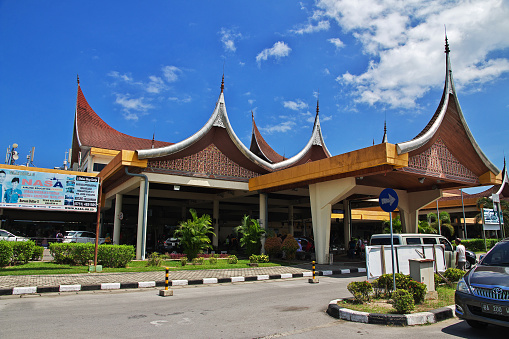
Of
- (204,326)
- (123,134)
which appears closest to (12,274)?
(204,326)

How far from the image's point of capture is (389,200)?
768cm

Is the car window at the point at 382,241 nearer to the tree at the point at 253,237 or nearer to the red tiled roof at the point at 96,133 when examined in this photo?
the tree at the point at 253,237

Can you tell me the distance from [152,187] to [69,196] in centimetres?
974

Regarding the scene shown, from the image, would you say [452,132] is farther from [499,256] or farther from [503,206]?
[503,206]

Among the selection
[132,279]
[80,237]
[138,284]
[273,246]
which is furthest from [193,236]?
[80,237]

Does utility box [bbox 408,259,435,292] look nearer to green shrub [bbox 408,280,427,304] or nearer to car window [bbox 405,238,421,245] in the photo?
green shrub [bbox 408,280,427,304]

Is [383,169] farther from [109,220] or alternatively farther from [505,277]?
[109,220]

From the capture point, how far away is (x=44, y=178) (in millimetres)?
12344

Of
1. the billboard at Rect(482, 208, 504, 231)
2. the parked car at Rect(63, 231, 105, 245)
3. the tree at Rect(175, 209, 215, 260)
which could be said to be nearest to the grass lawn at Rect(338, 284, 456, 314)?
the tree at Rect(175, 209, 215, 260)

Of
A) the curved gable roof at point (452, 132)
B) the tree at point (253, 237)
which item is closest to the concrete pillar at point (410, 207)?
the curved gable roof at point (452, 132)

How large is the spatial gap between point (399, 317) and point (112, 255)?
34.9 feet

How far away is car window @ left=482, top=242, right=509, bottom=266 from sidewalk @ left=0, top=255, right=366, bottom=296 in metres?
7.56

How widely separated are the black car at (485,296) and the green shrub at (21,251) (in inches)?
553

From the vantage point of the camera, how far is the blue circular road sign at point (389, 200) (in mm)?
7491
